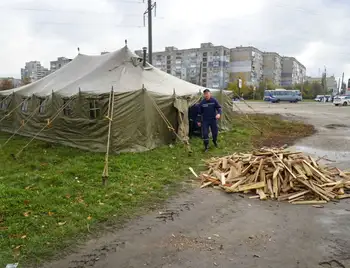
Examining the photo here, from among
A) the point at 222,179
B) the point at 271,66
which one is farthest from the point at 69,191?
the point at 271,66

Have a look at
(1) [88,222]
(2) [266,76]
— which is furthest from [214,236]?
(2) [266,76]

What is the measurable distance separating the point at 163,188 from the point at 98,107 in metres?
4.52

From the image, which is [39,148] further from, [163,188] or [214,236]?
[214,236]


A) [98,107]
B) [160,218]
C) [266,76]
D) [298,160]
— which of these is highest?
[266,76]

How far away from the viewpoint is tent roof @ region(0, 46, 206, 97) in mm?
10609

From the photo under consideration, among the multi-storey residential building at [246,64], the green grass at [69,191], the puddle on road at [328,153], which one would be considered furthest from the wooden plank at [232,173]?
the multi-storey residential building at [246,64]

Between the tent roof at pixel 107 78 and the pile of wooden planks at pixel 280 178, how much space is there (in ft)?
14.8

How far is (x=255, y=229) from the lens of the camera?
4559 millimetres

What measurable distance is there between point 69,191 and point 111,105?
385 centimetres

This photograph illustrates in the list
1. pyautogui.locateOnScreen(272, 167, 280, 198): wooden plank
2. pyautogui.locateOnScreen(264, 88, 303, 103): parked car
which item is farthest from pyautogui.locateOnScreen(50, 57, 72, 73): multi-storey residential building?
pyautogui.locateOnScreen(272, 167, 280, 198): wooden plank

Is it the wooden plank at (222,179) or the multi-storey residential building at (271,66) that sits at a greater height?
the multi-storey residential building at (271,66)

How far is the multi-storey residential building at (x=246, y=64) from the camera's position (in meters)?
91.3

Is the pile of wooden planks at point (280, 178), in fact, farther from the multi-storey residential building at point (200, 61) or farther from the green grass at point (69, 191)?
the multi-storey residential building at point (200, 61)

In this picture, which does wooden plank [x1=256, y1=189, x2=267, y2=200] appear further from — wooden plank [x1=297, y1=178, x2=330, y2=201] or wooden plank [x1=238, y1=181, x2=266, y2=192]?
wooden plank [x1=297, y1=178, x2=330, y2=201]
